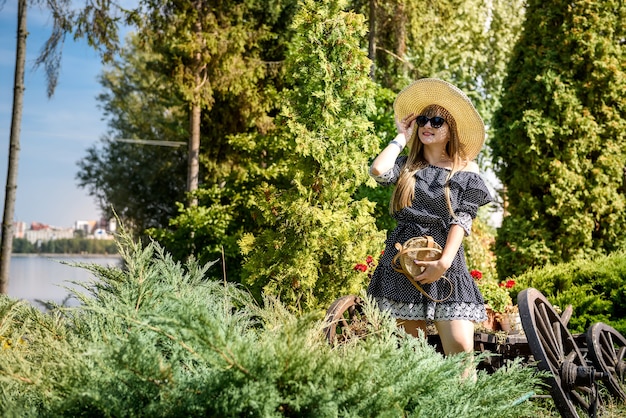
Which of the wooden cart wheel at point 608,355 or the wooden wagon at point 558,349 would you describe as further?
the wooden cart wheel at point 608,355

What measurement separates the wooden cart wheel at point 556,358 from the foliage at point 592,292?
107 inches

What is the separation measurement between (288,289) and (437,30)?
1037 cm

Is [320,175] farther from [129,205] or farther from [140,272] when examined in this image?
[129,205]

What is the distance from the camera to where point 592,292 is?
263 inches

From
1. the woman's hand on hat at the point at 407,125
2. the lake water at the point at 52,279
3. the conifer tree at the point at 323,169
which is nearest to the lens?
the lake water at the point at 52,279

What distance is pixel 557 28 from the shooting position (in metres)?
10.4

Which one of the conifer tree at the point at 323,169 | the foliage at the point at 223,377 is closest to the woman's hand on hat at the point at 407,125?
the foliage at the point at 223,377

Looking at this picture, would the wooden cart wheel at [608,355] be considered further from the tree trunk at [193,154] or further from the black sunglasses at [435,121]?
the tree trunk at [193,154]

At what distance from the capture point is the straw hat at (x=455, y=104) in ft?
12.5

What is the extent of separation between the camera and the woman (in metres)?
3.60

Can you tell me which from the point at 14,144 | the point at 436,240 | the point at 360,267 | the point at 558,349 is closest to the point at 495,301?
the point at 360,267

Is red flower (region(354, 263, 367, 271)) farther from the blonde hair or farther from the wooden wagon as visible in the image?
the blonde hair

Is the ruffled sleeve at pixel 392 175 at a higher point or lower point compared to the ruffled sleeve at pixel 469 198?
higher

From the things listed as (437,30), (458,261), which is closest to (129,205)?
(437,30)
